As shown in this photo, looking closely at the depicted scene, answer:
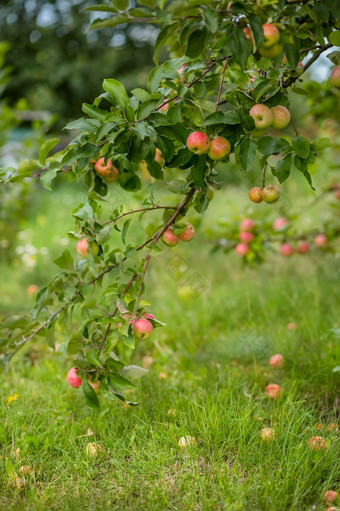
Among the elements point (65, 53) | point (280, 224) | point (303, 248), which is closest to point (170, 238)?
point (280, 224)

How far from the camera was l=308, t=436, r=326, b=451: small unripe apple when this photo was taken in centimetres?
127

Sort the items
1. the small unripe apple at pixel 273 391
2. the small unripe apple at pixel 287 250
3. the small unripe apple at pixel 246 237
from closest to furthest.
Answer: the small unripe apple at pixel 273 391 < the small unripe apple at pixel 246 237 < the small unripe apple at pixel 287 250

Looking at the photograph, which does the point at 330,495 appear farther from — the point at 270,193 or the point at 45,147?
the point at 45,147

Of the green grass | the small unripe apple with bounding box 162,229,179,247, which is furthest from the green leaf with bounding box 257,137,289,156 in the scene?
the green grass

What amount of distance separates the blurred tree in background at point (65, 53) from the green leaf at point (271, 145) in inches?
361

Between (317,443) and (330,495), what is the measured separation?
16cm

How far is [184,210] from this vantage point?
1.45 metres

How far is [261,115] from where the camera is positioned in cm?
117

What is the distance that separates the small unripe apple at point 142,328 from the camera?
124 cm

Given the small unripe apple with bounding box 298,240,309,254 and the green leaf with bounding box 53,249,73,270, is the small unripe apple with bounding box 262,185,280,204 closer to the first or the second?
the green leaf with bounding box 53,249,73,270

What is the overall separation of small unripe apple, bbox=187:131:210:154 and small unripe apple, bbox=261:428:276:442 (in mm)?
808

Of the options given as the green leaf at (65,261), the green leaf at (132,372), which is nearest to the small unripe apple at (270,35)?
the green leaf at (65,261)

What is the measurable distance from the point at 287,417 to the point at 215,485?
0.33 m

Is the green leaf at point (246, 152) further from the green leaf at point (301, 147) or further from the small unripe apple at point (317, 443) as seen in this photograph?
the small unripe apple at point (317, 443)
